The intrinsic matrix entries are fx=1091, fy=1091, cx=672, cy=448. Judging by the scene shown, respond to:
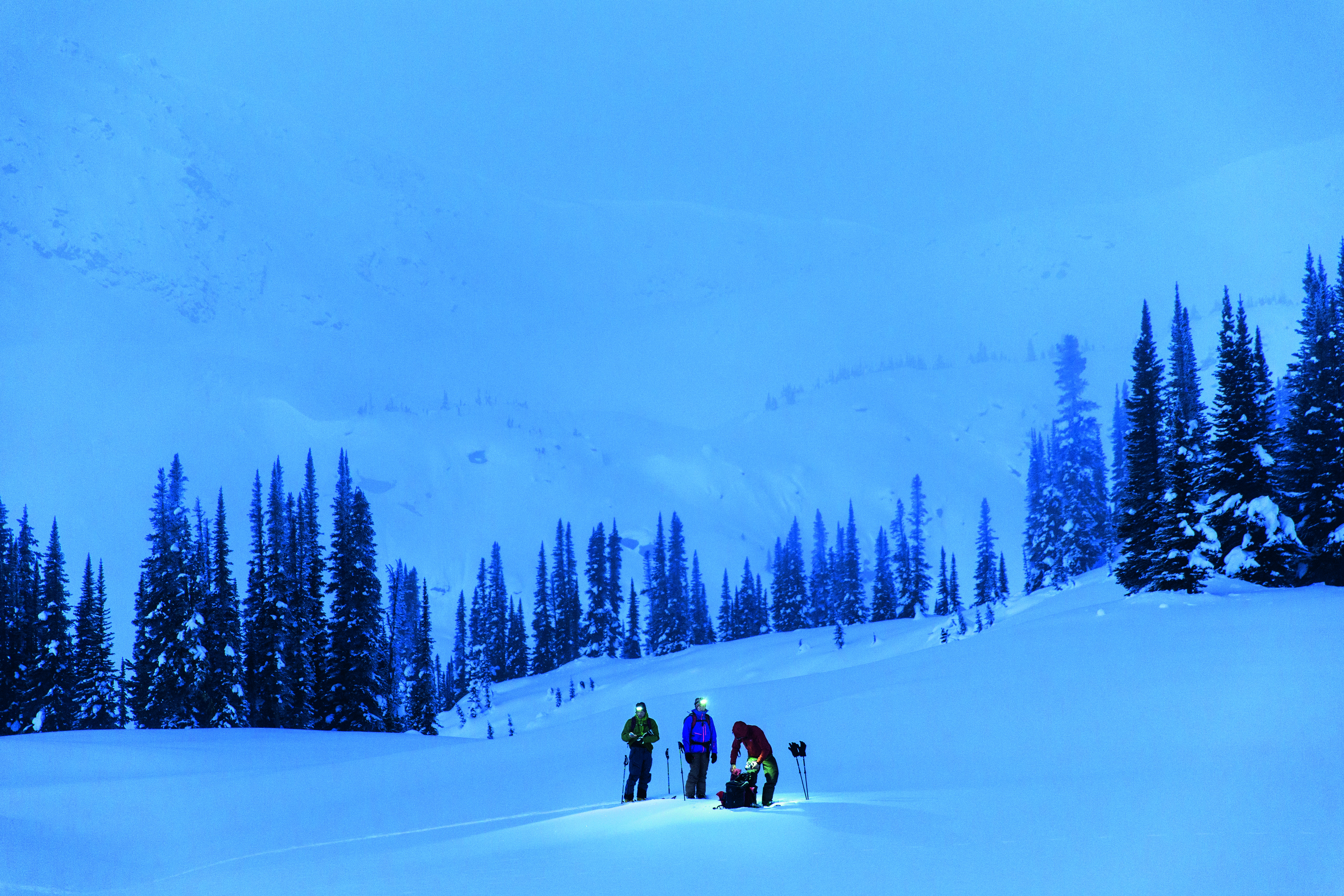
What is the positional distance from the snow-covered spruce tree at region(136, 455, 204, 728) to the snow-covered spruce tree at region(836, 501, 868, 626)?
55333mm

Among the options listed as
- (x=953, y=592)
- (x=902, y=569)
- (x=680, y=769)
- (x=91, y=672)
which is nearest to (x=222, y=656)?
(x=91, y=672)

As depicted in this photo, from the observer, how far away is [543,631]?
9694cm

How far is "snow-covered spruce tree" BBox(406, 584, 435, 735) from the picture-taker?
57.0 meters

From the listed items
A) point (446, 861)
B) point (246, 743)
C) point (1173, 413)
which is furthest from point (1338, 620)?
point (246, 743)

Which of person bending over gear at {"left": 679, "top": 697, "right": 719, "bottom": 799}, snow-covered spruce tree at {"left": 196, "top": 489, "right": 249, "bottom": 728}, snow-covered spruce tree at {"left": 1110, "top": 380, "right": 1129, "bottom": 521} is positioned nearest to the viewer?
person bending over gear at {"left": 679, "top": 697, "right": 719, "bottom": 799}

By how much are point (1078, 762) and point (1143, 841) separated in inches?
251

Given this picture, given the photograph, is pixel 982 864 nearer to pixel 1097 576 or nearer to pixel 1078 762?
pixel 1078 762

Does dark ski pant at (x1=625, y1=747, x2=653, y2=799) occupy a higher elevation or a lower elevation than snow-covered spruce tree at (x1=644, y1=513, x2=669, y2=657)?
lower

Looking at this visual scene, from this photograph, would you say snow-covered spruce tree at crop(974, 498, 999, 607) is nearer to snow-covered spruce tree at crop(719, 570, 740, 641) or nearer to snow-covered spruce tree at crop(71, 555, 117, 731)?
snow-covered spruce tree at crop(719, 570, 740, 641)

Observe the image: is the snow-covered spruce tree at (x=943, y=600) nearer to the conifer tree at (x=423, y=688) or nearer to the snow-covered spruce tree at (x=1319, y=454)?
the conifer tree at (x=423, y=688)

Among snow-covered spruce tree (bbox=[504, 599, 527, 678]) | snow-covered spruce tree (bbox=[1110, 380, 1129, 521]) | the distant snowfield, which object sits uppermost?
snow-covered spruce tree (bbox=[1110, 380, 1129, 521])

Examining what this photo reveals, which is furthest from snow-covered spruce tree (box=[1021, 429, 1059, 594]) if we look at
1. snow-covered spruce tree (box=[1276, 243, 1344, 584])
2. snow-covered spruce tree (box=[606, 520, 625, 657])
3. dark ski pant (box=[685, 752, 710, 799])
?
dark ski pant (box=[685, 752, 710, 799])

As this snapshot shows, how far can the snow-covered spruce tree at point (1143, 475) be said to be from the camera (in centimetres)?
4125

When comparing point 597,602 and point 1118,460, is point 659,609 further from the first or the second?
point 1118,460
